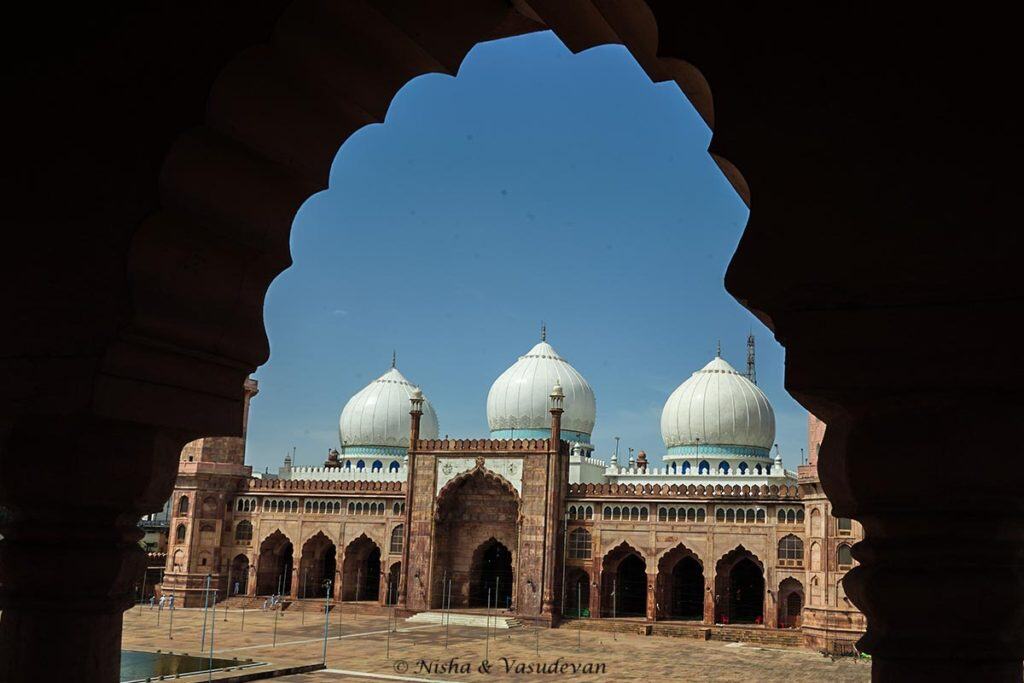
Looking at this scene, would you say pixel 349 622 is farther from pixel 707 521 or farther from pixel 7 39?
pixel 7 39

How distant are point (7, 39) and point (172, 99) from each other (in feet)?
2.16

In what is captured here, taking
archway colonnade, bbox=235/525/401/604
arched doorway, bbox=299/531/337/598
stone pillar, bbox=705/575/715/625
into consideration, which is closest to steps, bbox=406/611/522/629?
archway colonnade, bbox=235/525/401/604

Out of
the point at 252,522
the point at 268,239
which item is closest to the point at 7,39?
the point at 268,239

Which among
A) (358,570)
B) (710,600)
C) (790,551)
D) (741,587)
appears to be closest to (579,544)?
(710,600)

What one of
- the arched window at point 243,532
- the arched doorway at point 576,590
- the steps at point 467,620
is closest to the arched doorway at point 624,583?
the arched doorway at point 576,590

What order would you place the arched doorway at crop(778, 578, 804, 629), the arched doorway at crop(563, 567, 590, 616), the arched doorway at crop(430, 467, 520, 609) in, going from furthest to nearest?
the arched doorway at crop(430, 467, 520, 609) < the arched doorway at crop(563, 567, 590, 616) < the arched doorway at crop(778, 578, 804, 629)

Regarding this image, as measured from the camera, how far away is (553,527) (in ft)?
83.4

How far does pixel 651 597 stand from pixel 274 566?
11.7 meters

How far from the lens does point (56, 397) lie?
238 cm

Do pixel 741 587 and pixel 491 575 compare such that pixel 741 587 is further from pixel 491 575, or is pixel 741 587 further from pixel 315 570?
pixel 315 570

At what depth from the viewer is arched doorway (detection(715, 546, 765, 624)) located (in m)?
24.7

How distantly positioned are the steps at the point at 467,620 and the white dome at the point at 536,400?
725 cm

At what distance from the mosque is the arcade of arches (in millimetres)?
20962

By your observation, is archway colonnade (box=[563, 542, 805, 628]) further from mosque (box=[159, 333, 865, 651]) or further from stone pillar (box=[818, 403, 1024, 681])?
stone pillar (box=[818, 403, 1024, 681])
